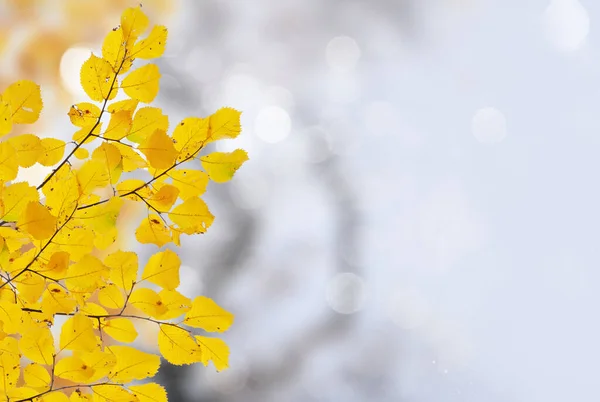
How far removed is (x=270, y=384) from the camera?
3.13m

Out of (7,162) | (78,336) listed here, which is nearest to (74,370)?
(78,336)

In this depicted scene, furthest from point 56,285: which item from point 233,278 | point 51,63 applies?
point 233,278

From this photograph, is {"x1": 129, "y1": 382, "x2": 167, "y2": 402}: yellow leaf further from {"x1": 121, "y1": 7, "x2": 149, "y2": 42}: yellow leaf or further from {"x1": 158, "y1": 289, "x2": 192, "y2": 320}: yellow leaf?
{"x1": 121, "y1": 7, "x2": 149, "y2": 42}: yellow leaf

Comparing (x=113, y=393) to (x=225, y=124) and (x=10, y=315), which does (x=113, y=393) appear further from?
(x=225, y=124)

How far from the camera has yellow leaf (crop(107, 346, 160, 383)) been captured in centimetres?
30

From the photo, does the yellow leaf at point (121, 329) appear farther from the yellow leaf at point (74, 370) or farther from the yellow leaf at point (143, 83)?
the yellow leaf at point (143, 83)

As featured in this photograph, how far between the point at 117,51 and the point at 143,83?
0.03 metres

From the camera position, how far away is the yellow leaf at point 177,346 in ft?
1.08

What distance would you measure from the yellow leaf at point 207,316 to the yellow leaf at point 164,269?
0.02 m

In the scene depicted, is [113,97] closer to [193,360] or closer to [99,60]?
[99,60]

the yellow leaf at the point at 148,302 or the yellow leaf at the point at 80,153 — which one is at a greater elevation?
the yellow leaf at the point at 80,153

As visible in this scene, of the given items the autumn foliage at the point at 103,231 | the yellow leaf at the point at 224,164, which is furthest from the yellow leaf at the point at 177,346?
the yellow leaf at the point at 224,164

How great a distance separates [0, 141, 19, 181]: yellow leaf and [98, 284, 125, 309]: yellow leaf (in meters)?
0.09

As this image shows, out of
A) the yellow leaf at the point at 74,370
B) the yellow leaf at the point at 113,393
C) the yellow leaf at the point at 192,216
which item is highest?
the yellow leaf at the point at 192,216
